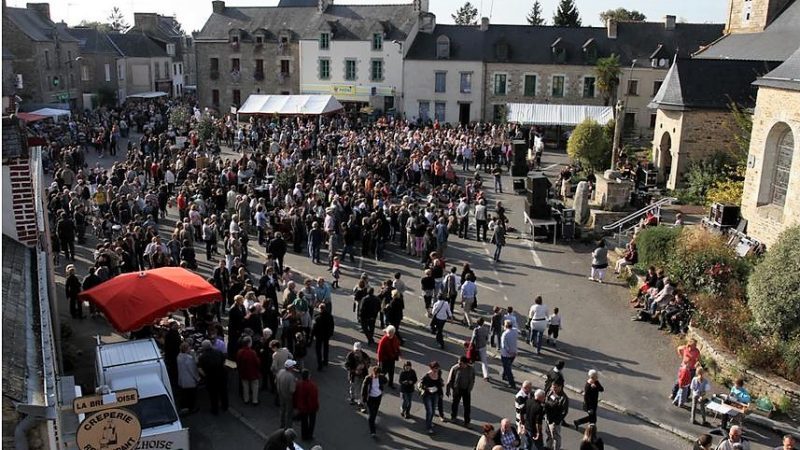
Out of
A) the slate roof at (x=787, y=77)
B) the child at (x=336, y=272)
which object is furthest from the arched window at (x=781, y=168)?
the child at (x=336, y=272)

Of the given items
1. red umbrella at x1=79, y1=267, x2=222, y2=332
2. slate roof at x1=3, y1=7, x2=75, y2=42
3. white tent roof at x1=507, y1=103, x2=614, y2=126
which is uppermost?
slate roof at x1=3, y1=7, x2=75, y2=42

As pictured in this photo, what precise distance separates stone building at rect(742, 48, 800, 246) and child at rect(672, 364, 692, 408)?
23.6 ft

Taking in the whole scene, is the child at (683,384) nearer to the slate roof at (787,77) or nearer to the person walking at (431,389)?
the person walking at (431,389)

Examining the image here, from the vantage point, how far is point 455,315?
51.3 ft

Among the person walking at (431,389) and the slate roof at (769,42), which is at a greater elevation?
the slate roof at (769,42)

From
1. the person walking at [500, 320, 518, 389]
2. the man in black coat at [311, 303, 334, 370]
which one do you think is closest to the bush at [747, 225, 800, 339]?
the person walking at [500, 320, 518, 389]

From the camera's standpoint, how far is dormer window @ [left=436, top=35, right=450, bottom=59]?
43750 millimetres

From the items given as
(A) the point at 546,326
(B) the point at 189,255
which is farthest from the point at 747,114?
(B) the point at 189,255

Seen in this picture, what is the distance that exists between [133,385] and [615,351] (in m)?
8.94

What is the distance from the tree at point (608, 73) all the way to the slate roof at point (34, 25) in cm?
3385

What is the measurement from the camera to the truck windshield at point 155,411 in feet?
31.0

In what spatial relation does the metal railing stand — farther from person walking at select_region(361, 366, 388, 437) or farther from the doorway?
the doorway

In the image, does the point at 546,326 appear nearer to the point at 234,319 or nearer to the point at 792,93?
the point at 234,319

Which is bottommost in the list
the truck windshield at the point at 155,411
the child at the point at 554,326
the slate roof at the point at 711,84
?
the child at the point at 554,326
